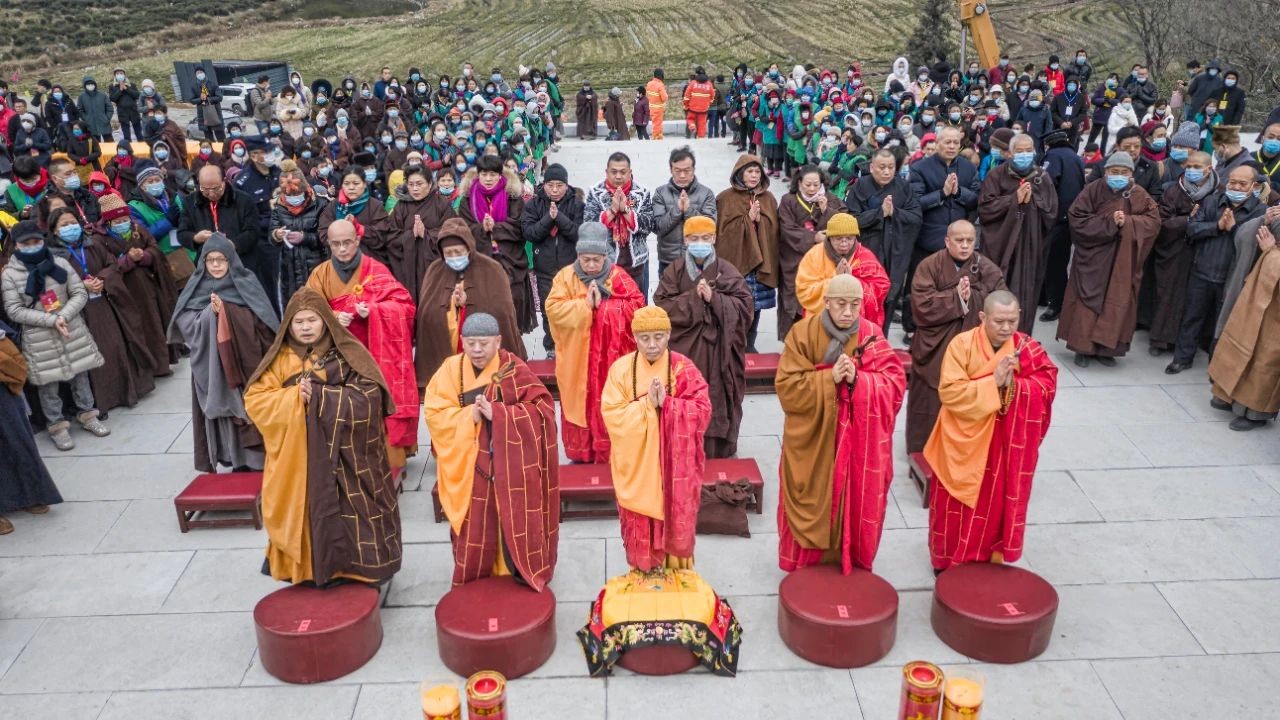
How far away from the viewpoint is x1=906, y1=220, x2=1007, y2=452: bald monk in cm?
720

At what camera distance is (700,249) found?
24.0ft

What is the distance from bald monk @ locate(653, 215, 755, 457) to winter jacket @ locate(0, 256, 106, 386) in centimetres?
507

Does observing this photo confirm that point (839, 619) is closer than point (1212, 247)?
Yes

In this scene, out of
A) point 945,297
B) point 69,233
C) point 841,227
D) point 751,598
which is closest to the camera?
point 751,598

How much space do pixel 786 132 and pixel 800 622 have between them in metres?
13.9

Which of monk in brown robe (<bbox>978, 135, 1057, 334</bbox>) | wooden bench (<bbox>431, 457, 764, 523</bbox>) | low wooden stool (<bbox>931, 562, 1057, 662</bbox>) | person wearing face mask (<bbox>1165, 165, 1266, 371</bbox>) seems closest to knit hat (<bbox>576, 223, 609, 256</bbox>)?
wooden bench (<bbox>431, 457, 764, 523</bbox>)

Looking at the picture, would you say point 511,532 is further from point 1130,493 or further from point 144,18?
point 144,18

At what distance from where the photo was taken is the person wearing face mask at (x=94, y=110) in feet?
67.6

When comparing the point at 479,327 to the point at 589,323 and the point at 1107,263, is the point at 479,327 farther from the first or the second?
the point at 1107,263

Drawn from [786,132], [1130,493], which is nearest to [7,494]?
[1130,493]

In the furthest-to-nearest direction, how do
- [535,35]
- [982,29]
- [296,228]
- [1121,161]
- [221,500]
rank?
[535,35]
[982,29]
[296,228]
[1121,161]
[221,500]

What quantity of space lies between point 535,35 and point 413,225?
36.3 meters

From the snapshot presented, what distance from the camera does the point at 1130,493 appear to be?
7.35 meters

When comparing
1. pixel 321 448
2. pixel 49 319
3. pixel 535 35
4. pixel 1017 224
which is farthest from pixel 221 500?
pixel 535 35
